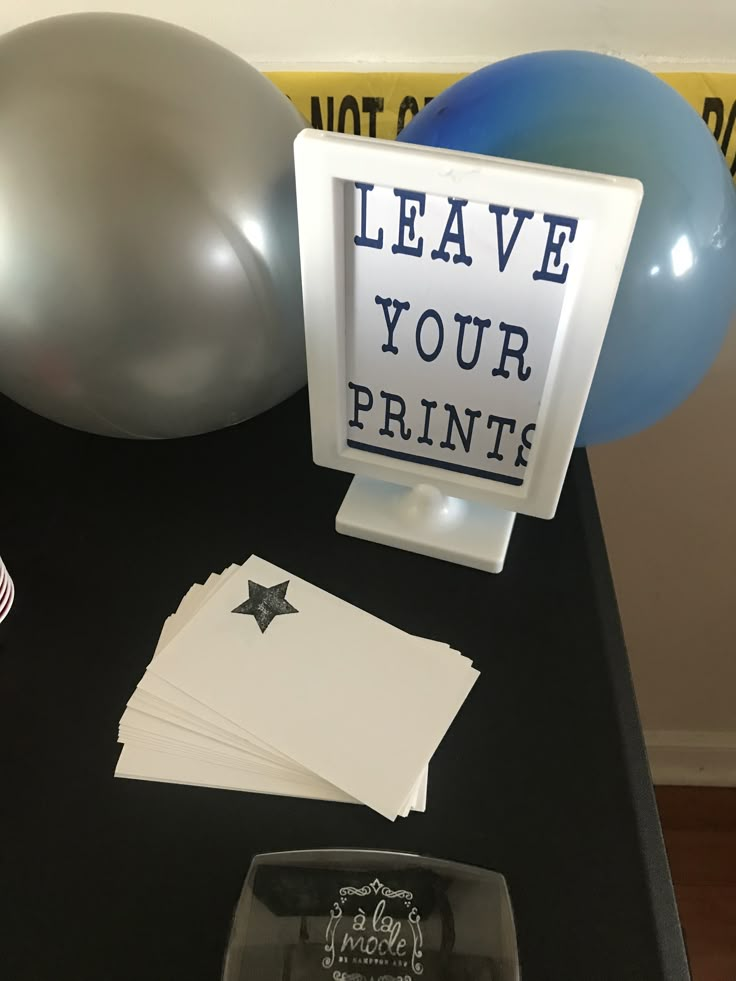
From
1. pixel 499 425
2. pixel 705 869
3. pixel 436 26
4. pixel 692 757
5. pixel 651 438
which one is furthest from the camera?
pixel 692 757

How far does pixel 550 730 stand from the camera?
22.5 inches

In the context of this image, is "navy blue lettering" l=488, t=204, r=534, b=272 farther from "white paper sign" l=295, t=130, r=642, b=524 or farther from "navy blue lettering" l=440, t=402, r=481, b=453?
"navy blue lettering" l=440, t=402, r=481, b=453

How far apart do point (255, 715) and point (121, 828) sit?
11 centimetres

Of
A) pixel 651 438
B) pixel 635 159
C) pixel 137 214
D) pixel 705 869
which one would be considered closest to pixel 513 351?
pixel 635 159

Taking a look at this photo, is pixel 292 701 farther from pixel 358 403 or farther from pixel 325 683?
pixel 358 403

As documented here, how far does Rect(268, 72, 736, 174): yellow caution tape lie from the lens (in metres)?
0.77

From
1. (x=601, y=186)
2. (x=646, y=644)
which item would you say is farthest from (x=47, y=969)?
(x=646, y=644)

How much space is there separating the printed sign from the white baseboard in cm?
96

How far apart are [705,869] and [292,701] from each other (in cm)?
102

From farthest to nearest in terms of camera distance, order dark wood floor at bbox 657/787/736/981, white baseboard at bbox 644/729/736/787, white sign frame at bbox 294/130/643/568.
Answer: white baseboard at bbox 644/729/736/787 < dark wood floor at bbox 657/787/736/981 < white sign frame at bbox 294/130/643/568

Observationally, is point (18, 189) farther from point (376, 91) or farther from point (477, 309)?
point (376, 91)

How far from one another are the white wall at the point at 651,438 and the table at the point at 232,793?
374 millimetres

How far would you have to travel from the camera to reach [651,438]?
1036 mm

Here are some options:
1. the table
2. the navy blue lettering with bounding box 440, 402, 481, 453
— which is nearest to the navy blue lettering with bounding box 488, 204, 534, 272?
the navy blue lettering with bounding box 440, 402, 481, 453
